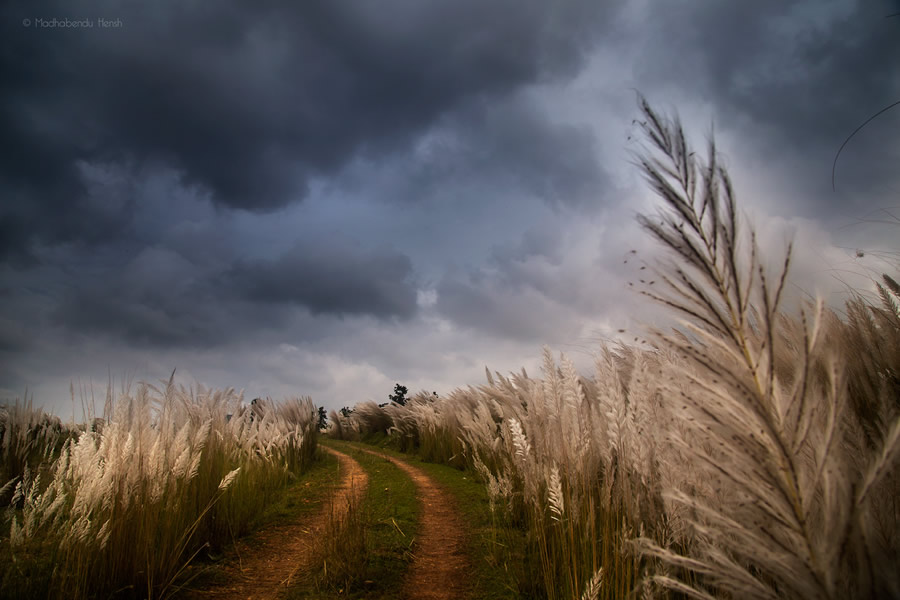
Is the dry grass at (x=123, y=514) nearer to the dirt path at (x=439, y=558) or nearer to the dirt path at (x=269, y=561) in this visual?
the dirt path at (x=269, y=561)

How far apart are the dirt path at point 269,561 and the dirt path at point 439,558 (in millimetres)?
911

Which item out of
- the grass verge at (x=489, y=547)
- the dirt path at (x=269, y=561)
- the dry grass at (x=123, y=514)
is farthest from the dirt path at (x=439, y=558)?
the dry grass at (x=123, y=514)

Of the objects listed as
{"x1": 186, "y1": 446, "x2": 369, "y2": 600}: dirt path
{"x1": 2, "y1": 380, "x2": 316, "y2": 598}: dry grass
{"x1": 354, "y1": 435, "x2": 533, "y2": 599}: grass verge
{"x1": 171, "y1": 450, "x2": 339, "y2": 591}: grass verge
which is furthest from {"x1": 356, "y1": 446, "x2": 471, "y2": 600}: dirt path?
{"x1": 2, "y1": 380, "x2": 316, "y2": 598}: dry grass

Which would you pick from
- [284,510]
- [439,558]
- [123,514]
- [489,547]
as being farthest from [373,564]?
[284,510]

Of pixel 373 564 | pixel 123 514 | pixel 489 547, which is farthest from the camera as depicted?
pixel 489 547

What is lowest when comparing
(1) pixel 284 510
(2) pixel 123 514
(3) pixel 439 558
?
(3) pixel 439 558

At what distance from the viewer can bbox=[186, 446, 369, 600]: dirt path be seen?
369 cm

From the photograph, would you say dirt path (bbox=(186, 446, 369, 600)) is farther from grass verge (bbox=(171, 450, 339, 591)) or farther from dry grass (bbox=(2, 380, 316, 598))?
dry grass (bbox=(2, 380, 316, 598))

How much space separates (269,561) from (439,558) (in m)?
1.73

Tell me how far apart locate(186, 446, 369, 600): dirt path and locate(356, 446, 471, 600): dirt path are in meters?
0.91

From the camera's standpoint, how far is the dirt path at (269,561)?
12.1ft

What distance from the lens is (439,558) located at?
438 cm

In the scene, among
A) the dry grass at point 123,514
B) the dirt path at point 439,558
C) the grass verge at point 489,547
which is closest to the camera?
the dry grass at point 123,514

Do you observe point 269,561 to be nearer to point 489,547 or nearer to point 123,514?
point 123,514
